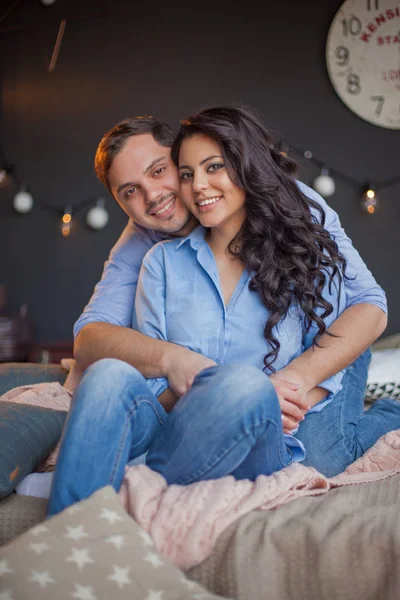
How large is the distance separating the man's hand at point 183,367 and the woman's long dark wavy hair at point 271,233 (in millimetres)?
205

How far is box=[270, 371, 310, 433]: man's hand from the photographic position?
1.81 meters

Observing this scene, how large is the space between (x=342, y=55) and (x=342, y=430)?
263cm

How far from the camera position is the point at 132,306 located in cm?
235

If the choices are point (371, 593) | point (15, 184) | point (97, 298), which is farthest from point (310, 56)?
point (371, 593)

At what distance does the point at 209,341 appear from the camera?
6.54 ft

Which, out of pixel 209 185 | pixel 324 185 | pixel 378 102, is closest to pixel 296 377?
pixel 209 185

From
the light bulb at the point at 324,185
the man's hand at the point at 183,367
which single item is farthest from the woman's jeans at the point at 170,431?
the light bulb at the point at 324,185

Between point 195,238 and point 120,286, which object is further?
point 120,286

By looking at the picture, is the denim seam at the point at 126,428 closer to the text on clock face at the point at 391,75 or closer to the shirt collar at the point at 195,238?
the shirt collar at the point at 195,238

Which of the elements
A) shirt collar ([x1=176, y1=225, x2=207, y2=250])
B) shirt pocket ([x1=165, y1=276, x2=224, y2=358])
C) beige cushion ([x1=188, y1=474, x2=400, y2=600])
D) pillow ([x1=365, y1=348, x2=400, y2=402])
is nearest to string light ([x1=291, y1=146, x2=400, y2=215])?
pillow ([x1=365, y1=348, x2=400, y2=402])

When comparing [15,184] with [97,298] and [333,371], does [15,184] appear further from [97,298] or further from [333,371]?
[333,371]

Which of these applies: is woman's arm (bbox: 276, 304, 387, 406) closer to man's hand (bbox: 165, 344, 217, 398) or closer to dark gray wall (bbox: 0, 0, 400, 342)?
man's hand (bbox: 165, 344, 217, 398)

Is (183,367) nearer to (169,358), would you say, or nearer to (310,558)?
(169,358)

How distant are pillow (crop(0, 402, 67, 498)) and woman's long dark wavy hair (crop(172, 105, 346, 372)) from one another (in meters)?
0.62
